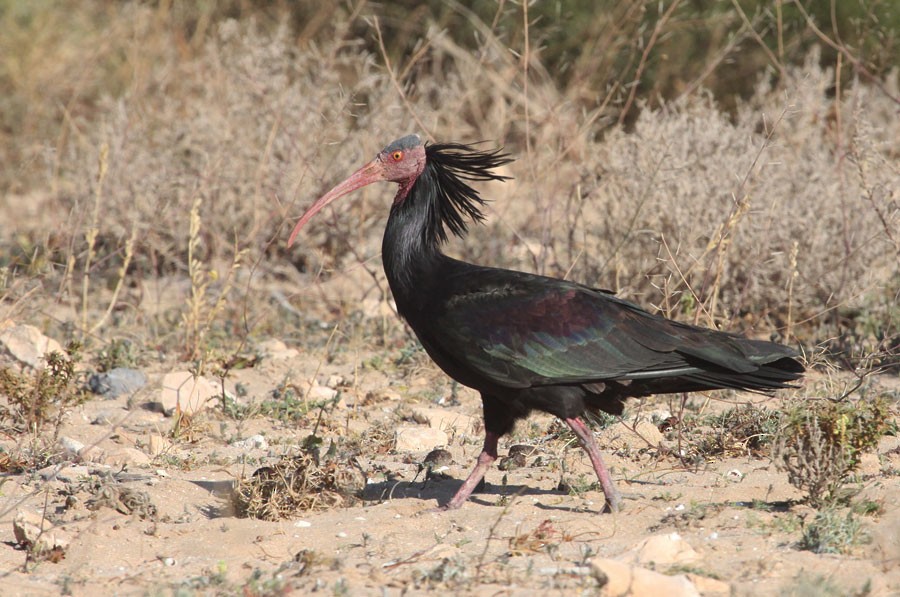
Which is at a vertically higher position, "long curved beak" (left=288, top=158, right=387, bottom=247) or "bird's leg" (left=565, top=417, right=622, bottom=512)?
"long curved beak" (left=288, top=158, right=387, bottom=247)

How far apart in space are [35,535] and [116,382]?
263 centimetres

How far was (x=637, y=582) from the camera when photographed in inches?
155

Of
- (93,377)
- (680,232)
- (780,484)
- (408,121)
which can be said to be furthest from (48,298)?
(780,484)

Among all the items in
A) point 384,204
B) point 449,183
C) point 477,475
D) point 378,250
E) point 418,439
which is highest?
point 449,183

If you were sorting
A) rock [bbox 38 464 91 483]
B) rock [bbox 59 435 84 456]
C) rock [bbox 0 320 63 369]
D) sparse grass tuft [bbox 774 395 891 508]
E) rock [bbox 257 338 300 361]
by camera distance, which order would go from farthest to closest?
1. rock [bbox 257 338 300 361]
2. rock [bbox 0 320 63 369]
3. rock [bbox 59 435 84 456]
4. rock [bbox 38 464 91 483]
5. sparse grass tuft [bbox 774 395 891 508]

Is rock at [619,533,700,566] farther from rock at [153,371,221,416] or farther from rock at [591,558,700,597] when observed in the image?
rock at [153,371,221,416]

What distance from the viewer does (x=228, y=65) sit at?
9711mm

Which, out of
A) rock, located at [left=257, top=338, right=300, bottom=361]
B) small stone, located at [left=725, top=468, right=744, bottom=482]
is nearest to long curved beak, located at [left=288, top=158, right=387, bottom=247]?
rock, located at [left=257, top=338, right=300, bottom=361]

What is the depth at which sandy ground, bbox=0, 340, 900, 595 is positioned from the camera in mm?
4211

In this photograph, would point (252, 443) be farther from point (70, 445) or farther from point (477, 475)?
point (477, 475)

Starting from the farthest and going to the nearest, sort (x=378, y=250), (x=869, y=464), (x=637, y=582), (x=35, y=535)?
1. (x=378, y=250)
2. (x=869, y=464)
3. (x=35, y=535)
4. (x=637, y=582)

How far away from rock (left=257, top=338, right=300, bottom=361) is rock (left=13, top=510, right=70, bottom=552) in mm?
3145

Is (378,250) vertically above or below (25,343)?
above

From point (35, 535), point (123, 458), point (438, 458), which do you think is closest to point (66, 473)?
point (123, 458)
